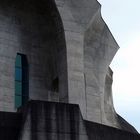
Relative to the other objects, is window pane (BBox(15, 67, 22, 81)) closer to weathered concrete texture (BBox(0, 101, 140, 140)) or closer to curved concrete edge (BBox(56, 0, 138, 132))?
curved concrete edge (BBox(56, 0, 138, 132))

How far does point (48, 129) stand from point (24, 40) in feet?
37.9

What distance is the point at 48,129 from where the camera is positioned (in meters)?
18.6

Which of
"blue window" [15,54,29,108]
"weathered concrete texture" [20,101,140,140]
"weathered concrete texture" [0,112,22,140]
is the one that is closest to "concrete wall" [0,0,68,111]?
"blue window" [15,54,29,108]

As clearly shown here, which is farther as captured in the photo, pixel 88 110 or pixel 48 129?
pixel 88 110

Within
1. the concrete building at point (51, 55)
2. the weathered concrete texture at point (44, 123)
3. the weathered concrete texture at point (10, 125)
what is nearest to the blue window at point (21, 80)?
the concrete building at point (51, 55)

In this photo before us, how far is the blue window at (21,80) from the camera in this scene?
29.1 m

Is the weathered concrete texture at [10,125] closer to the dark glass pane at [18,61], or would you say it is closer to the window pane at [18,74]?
the window pane at [18,74]

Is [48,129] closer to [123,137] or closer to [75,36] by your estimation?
[123,137]

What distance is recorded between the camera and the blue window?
1145 inches

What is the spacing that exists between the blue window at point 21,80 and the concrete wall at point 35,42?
0.84ft

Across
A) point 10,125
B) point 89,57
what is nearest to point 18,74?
point 89,57

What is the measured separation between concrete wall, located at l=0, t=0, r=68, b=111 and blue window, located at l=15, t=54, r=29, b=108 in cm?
26

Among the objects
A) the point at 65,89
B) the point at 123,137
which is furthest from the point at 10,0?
the point at 123,137

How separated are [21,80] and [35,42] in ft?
6.74
